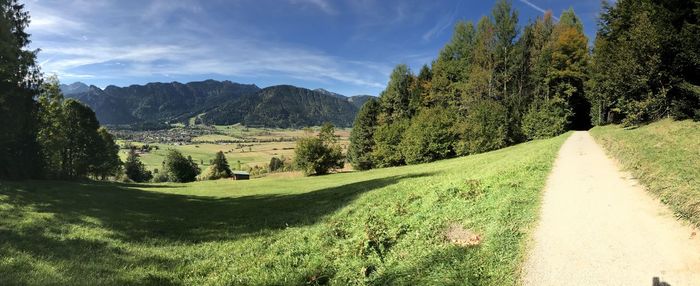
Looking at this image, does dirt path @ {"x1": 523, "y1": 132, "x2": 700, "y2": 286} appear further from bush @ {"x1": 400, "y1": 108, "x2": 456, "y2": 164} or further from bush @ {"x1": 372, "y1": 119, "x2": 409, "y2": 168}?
bush @ {"x1": 372, "y1": 119, "x2": 409, "y2": 168}

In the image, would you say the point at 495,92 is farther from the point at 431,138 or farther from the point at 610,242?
the point at 610,242

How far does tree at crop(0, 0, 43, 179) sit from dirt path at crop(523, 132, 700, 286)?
113ft

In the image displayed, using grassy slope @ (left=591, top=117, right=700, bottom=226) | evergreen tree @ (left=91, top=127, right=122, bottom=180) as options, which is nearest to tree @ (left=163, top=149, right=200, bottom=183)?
evergreen tree @ (left=91, top=127, right=122, bottom=180)

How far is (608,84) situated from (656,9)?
10270 millimetres

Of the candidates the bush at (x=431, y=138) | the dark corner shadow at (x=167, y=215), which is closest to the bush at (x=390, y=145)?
the bush at (x=431, y=138)

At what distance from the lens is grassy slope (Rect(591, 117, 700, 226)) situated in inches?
360

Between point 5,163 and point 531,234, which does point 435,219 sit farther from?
point 5,163

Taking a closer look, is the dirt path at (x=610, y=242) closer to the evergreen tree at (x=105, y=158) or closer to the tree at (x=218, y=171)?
the evergreen tree at (x=105, y=158)

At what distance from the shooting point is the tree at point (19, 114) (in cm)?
2844

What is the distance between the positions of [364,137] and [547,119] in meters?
34.4

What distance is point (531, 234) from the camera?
836 cm

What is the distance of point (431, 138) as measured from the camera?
5291 centimetres

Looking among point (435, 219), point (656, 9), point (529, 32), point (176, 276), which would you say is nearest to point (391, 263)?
point (435, 219)

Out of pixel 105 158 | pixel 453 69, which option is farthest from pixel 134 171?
pixel 453 69
